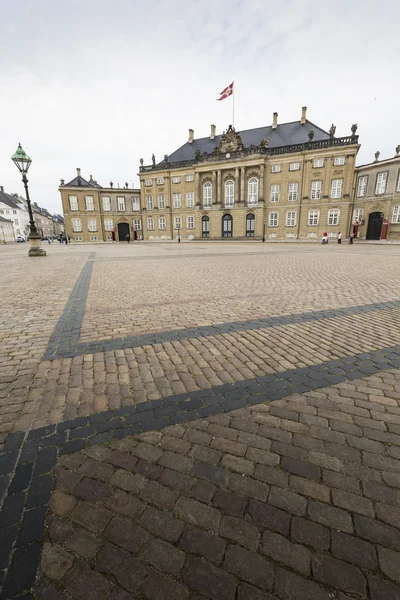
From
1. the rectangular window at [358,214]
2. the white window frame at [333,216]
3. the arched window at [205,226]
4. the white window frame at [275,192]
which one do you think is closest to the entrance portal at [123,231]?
the arched window at [205,226]

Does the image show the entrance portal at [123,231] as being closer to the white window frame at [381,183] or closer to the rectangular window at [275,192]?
the rectangular window at [275,192]

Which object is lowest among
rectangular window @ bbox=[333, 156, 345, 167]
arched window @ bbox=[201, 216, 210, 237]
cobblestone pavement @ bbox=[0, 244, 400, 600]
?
cobblestone pavement @ bbox=[0, 244, 400, 600]

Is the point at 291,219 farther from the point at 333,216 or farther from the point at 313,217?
the point at 333,216

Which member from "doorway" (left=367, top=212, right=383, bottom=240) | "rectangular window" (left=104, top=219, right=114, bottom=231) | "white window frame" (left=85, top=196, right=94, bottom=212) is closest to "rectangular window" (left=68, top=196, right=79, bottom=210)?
"white window frame" (left=85, top=196, right=94, bottom=212)

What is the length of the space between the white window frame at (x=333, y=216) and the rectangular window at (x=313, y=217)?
1488mm

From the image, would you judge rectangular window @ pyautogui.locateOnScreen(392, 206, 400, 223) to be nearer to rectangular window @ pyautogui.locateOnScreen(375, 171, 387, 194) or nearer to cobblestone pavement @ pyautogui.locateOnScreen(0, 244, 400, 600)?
rectangular window @ pyautogui.locateOnScreen(375, 171, 387, 194)

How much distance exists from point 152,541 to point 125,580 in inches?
8.8

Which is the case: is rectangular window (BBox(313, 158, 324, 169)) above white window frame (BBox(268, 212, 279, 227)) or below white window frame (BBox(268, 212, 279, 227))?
above

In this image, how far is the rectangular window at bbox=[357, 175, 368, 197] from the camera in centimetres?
3734

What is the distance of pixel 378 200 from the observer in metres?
35.6

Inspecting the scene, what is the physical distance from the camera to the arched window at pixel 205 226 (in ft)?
152

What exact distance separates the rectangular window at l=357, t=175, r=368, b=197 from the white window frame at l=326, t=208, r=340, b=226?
385 centimetres

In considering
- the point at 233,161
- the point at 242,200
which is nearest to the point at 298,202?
the point at 242,200

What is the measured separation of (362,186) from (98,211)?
141 feet
